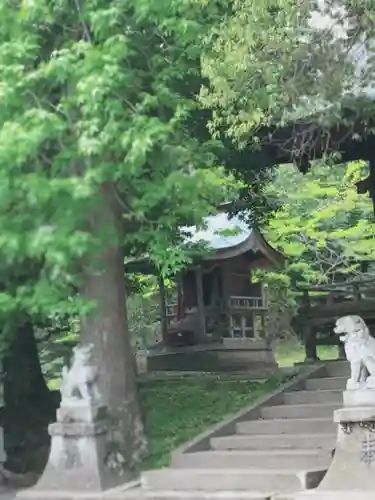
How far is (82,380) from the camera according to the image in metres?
10.1

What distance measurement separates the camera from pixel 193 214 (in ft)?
30.5

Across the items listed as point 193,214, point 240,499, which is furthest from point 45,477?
point 193,214

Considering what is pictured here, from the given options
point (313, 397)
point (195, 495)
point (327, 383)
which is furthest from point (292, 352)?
point (195, 495)

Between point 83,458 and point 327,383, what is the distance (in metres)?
3.80

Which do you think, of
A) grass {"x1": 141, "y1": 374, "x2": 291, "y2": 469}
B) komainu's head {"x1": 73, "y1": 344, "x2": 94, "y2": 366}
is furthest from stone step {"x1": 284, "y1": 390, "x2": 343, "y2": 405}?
komainu's head {"x1": 73, "y1": 344, "x2": 94, "y2": 366}

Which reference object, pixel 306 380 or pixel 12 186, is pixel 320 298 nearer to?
pixel 306 380

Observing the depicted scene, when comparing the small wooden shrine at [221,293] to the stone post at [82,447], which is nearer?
the stone post at [82,447]

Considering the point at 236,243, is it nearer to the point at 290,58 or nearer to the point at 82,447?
the point at 82,447

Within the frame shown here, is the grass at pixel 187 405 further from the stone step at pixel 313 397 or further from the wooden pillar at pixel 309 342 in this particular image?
the wooden pillar at pixel 309 342

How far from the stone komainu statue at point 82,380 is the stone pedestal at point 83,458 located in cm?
12

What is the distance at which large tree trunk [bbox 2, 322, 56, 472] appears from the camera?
1273cm

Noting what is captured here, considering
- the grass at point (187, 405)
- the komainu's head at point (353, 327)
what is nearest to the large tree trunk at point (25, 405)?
the grass at point (187, 405)

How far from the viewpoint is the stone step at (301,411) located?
1058 cm

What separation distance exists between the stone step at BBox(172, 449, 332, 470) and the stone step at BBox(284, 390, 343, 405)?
5.08ft
